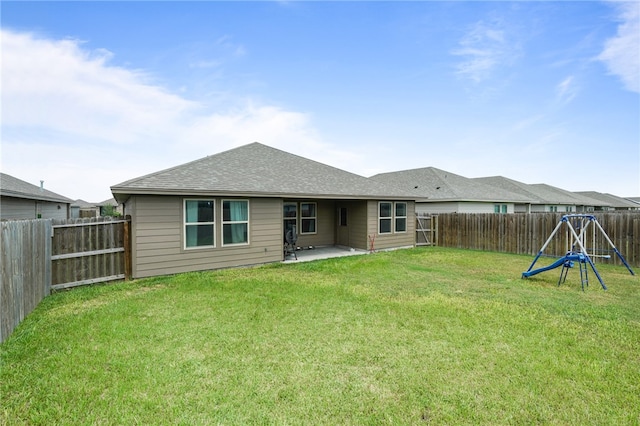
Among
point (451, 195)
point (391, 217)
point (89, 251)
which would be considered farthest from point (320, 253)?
point (451, 195)

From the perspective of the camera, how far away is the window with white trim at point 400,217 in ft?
44.3

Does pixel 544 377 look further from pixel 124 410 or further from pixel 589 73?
pixel 589 73

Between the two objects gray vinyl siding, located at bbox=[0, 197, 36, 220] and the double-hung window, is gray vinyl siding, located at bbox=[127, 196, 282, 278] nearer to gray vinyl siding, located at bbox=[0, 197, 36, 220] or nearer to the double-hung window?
the double-hung window

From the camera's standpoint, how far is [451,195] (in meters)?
18.2

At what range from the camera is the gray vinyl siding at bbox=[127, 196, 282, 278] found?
7641 mm

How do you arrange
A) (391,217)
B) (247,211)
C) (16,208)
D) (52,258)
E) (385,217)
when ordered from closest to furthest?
1. (52,258)
2. (247,211)
3. (385,217)
4. (391,217)
5. (16,208)

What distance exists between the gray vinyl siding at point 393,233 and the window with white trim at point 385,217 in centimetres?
20

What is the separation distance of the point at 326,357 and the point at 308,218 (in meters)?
9.87

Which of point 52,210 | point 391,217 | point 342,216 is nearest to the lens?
point 391,217

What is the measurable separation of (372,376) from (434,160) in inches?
1092

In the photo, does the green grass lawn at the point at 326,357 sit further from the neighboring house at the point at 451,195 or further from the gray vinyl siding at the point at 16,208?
the neighboring house at the point at 451,195

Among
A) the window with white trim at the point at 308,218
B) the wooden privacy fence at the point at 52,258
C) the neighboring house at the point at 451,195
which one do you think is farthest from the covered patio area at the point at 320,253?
the neighboring house at the point at 451,195

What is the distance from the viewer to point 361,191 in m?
12.1

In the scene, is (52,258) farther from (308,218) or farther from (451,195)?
(451,195)
